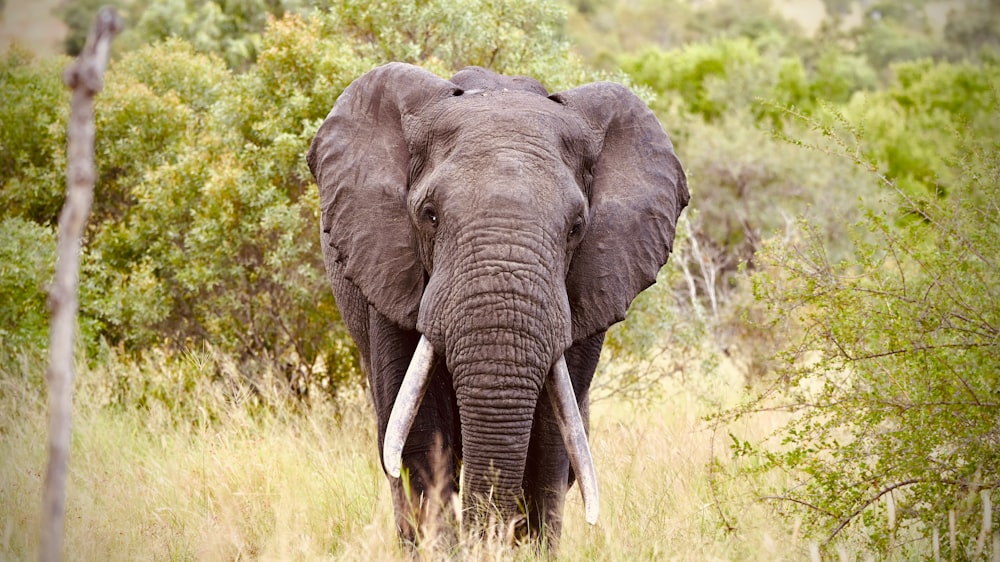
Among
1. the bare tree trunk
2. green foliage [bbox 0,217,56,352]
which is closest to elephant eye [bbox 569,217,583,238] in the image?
the bare tree trunk

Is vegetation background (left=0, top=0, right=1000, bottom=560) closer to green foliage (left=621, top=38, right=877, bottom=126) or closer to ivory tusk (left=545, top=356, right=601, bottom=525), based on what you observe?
ivory tusk (left=545, top=356, right=601, bottom=525)

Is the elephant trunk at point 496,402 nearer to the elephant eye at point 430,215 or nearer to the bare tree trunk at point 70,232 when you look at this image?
the elephant eye at point 430,215

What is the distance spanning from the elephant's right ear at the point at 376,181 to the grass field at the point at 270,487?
1131 mm

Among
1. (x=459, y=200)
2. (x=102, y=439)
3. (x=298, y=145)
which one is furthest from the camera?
(x=298, y=145)

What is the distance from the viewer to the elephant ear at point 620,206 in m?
5.34

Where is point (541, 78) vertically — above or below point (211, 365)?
above

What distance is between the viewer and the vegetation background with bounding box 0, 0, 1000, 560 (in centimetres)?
534

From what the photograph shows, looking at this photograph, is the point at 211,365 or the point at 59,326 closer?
the point at 59,326

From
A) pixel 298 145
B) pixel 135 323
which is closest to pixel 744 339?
pixel 298 145

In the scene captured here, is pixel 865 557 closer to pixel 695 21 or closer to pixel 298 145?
pixel 298 145

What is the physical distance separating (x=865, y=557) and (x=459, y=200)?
8.33 feet

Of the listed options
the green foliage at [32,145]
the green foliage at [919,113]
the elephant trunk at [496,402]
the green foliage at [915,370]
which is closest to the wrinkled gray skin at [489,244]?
the elephant trunk at [496,402]

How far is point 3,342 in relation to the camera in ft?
29.8

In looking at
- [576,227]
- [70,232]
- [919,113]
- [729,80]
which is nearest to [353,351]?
[576,227]
